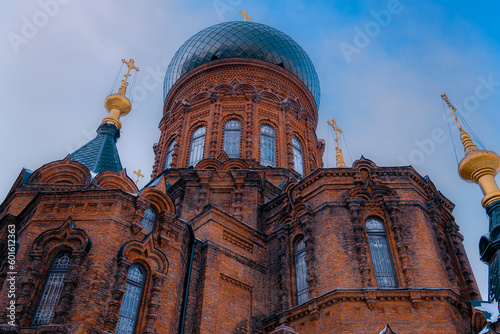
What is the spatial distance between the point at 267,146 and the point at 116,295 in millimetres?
9739

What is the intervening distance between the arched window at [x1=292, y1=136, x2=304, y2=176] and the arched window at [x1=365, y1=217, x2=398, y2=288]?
21.2 feet

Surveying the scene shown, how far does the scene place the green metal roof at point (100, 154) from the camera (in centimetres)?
1242

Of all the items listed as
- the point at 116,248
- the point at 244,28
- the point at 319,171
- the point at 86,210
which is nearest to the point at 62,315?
the point at 116,248

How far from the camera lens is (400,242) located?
1037 centimetres

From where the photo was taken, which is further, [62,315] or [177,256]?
[177,256]

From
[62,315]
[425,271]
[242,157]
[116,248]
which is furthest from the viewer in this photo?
[242,157]

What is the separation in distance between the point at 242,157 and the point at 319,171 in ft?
15.8

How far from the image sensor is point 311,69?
2106 cm

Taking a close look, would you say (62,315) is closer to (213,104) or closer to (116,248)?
(116,248)

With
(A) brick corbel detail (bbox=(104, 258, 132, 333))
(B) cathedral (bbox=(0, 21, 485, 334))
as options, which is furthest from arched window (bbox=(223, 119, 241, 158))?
(A) brick corbel detail (bbox=(104, 258, 132, 333))

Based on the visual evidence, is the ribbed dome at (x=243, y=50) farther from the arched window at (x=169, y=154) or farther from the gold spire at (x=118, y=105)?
the gold spire at (x=118, y=105)

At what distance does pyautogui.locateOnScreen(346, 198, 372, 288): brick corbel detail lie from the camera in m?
9.80

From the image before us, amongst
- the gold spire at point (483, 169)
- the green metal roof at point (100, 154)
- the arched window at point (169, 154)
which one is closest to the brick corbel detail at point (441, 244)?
the gold spire at point (483, 169)

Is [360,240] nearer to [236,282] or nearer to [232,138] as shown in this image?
[236,282]
